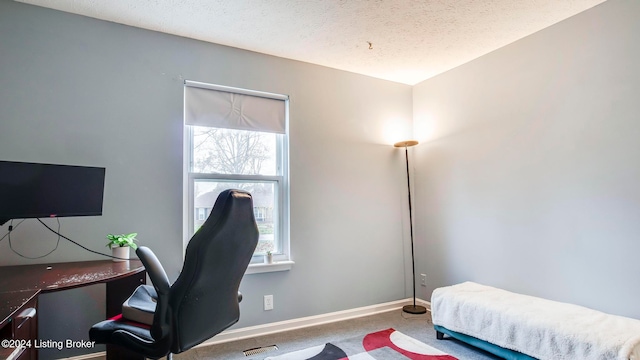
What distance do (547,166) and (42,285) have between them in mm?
3204

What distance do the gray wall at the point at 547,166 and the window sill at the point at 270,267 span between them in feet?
5.05

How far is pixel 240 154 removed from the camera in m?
2.97

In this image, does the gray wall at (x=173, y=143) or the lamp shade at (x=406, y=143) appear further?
the lamp shade at (x=406, y=143)

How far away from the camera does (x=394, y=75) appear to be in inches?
141

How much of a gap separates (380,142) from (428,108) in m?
0.64

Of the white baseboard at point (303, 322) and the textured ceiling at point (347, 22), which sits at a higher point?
the textured ceiling at point (347, 22)

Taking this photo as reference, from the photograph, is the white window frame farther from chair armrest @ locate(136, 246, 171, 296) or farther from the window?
chair armrest @ locate(136, 246, 171, 296)

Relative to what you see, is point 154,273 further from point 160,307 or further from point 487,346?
point 487,346

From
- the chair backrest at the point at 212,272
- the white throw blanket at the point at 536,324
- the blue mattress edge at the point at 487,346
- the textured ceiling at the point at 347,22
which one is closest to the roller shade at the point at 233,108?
the textured ceiling at the point at 347,22

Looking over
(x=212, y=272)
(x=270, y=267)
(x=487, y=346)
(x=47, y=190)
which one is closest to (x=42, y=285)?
(x=47, y=190)

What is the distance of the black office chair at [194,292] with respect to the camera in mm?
1455

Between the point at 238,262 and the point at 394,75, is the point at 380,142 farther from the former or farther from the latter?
the point at 238,262

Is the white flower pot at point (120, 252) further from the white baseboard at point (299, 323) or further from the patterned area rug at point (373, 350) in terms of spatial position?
the patterned area rug at point (373, 350)

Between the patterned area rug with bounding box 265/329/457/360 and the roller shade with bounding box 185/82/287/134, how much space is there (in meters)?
1.83
